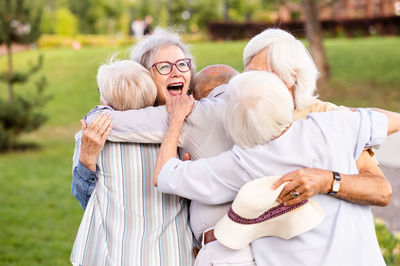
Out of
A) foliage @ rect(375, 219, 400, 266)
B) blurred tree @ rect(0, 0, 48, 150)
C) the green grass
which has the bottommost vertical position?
the green grass

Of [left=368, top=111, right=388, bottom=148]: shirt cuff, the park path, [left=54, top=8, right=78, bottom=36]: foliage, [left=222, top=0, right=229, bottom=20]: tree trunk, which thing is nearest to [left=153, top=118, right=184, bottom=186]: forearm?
[left=368, top=111, right=388, bottom=148]: shirt cuff

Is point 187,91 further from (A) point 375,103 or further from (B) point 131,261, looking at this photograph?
(A) point 375,103

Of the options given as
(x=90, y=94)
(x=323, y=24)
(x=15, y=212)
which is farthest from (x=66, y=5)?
(x=15, y=212)

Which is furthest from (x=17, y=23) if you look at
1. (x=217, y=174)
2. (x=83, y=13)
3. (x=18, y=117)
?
(x=83, y=13)

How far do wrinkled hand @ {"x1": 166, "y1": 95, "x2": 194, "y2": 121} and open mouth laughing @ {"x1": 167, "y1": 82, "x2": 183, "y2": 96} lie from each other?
0.24 metres

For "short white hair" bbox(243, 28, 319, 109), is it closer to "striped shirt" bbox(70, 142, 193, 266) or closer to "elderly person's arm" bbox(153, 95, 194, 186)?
"elderly person's arm" bbox(153, 95, 194, 186)

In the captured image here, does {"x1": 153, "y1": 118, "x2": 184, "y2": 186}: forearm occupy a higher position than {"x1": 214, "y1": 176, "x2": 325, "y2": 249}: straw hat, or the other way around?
{"x1": 153, "y1": 118, "x2": 184, "y2": 186}: forearm

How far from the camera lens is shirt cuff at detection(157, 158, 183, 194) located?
2201 millimetres

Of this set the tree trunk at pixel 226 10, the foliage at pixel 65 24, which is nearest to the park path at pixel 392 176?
the foliage at pixel 65 24

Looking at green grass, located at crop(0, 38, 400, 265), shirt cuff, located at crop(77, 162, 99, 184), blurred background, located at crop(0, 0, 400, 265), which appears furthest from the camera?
green grass, located at crop(0, 38, 400, 265)

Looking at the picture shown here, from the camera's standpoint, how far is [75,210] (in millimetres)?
8672

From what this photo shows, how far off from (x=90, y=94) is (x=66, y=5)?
36132 mm

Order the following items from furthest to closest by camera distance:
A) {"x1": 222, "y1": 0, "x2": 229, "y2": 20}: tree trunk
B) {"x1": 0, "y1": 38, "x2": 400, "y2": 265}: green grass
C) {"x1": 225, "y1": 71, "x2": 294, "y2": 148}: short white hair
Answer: {"x1": 222, "y1": 0, "x2": 229, "y2": 20}: tree trunk < {"x1": 0, "y1": 38, "x2": 400, "y2": 265}: green grass < {"x1": 225, "y1": 71, "x2": 294, "y2": 148}: short white hair

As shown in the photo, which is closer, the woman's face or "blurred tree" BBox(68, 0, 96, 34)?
the woman's face
